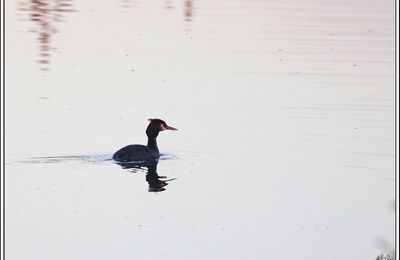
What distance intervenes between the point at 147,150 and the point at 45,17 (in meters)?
13.3

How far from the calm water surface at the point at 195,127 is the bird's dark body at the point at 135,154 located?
0.16m

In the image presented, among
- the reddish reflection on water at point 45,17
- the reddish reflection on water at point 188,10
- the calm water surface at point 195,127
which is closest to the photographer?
the calm water surface at point 195,127

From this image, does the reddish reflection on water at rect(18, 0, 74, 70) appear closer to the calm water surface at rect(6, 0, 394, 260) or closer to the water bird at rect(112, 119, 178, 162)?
the calm water surface at rect(6, 0, 394, 260)

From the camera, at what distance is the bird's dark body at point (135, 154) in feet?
49.9

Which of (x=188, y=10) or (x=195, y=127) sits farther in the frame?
(x=188, y=10)

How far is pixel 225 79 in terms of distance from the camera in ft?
67.3

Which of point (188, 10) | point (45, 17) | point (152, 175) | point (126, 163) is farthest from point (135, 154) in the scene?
point (188, 10)

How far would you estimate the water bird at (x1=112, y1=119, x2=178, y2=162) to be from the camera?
601 inches

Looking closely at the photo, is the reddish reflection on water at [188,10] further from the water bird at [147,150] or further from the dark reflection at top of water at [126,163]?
the dark reflection at top of water at [126,163]

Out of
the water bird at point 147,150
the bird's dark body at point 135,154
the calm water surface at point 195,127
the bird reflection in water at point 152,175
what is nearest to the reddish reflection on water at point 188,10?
the calm water surface at point 195,127

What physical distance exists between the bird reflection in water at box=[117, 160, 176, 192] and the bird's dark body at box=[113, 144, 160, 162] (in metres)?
0.06

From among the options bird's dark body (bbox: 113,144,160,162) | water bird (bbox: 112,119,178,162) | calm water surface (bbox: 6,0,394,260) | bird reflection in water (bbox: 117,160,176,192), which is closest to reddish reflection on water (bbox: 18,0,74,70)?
calm water surface (bbox: 6,0,394,260)

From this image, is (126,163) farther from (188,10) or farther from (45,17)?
(188,10)

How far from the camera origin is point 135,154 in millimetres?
15547
